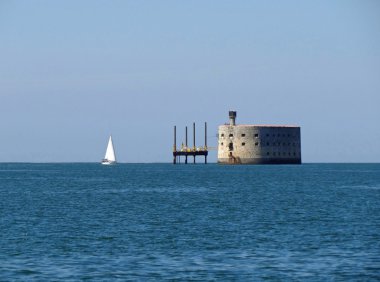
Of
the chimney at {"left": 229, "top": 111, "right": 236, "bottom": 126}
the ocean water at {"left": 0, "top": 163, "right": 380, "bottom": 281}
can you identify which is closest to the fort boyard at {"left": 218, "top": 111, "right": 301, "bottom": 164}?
the chimney at {"left": 229, "top": 111, "right": 236, "bottom": 126}

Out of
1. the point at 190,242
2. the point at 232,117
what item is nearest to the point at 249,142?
the point at 232,117

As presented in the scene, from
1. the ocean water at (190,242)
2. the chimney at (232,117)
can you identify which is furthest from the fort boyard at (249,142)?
the ocean water at (190,242)

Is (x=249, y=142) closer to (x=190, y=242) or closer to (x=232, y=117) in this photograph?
(x=232, y=117)

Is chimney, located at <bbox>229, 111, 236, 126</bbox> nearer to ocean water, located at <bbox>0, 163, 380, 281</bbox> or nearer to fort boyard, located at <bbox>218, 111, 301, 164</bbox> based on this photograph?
fort boyard, located at <bbox>218, 111, 301, 164</bbox>

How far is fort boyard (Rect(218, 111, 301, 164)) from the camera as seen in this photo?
19250 centimetres

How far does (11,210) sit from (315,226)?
70.1 ft

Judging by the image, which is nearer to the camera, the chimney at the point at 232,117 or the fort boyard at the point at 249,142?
the fort boyard at the point at 249,142

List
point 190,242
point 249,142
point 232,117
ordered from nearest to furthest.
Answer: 1. point 190,242
2. point 249,142
3. point 232,117

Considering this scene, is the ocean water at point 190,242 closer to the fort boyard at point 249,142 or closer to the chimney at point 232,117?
the fort boyard at point 249,142

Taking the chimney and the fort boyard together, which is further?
the chimney

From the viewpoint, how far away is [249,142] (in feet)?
633

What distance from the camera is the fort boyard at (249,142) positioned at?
19250cm

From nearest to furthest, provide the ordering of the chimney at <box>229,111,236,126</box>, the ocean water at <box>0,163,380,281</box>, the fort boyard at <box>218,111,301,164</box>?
the ocean water at <box>0,163,380,281</box> → the fort boyard at <box>218,111,301,164</box> → the chimney at <box>229,111,236,126</box>

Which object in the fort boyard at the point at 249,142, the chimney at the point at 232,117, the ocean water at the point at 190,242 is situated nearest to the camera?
the ocean water at the point at 190,242
